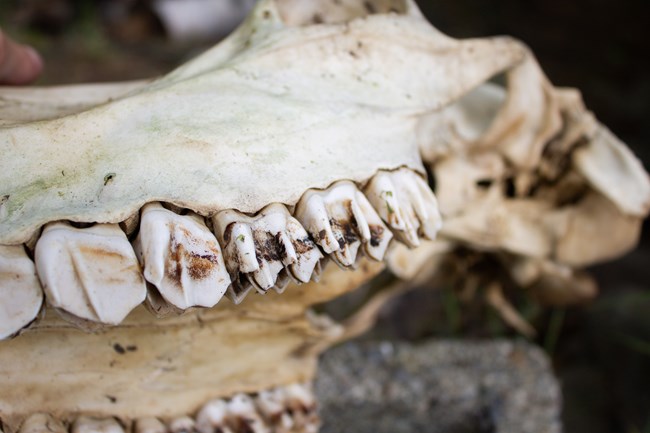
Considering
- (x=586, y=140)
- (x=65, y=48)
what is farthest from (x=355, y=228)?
(x=65, y=48)

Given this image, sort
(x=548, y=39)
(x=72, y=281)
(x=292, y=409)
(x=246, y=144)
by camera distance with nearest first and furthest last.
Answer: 1. (x=72, y=281)
2. (x=246, y=144)
3. (x=292, y=409)
4. (x=548, y=39)

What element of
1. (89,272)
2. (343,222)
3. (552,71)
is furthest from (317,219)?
(552,71)

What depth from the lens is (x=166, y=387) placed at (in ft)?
2.45

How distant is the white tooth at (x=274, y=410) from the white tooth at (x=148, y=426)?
0.39 ft

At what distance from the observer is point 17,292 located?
52 centimetres

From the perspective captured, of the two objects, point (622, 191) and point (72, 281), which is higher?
point (72, 281)

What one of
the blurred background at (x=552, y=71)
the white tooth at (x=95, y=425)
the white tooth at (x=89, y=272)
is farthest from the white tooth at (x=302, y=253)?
the blurred background at (x=552, y=71)

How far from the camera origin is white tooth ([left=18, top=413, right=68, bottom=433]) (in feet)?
2.14

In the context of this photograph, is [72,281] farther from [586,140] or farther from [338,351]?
[338,351]

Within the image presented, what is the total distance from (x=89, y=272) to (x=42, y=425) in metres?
0.20

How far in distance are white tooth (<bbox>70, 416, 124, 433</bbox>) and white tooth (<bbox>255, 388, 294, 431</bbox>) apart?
16 centimetres

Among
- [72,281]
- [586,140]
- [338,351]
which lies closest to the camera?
[72,281]

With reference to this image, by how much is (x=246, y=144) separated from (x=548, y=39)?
7.08ft

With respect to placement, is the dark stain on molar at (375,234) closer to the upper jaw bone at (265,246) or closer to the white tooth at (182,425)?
the upper jaw bone at (265,246)
